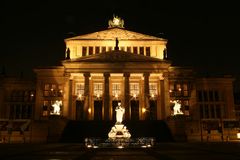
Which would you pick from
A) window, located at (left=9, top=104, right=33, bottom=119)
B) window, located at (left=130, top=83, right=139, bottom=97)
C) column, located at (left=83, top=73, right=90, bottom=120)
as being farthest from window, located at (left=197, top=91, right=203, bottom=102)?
window, located at (left=9, top=104, right=33, bottom=119)

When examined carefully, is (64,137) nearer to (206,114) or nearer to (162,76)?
(162,76)

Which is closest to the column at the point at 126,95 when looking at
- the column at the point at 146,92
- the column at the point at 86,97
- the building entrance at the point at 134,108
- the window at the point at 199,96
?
the column at the point at 146,92

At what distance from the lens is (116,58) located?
53.6 meters

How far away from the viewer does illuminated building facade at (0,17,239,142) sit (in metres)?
53.1

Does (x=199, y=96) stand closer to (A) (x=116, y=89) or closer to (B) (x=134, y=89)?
(B) (x=134, y=89)

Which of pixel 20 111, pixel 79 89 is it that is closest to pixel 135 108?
pixel 79 89

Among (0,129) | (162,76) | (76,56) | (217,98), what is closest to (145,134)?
(162,76)

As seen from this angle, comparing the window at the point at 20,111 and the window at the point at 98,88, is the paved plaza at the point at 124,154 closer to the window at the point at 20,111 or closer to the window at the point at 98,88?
the window at the point at 98,88

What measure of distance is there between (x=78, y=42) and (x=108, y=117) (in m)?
17.0

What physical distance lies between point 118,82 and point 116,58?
20.8ft

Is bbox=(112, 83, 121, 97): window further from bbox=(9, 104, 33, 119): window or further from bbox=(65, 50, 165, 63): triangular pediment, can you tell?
bbox=(9, 104, 33, 119): window

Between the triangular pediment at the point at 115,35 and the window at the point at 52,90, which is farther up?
the triangular pediment at the point at 115,35

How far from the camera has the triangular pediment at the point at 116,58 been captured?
2098 inches

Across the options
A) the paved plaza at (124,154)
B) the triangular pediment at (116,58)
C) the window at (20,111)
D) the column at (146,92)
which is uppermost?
the triangular pediment at (116,58)
